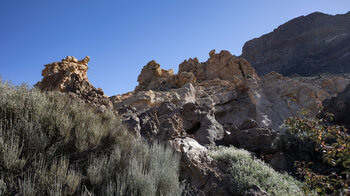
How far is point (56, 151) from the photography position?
3.48 m

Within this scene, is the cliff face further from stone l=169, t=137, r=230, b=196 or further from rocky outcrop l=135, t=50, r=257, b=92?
stone l=169, t=137, r=230, b=196

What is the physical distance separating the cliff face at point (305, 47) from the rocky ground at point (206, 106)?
4874cm

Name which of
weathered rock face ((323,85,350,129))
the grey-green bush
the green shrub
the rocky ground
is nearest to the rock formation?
the rocky ground

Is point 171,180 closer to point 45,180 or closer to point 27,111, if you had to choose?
point 45,180

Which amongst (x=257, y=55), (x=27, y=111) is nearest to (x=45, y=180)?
(x=27, y=111)

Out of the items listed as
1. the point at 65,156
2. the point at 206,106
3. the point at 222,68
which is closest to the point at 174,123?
the point at 206,106

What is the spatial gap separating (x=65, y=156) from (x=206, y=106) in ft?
23.8

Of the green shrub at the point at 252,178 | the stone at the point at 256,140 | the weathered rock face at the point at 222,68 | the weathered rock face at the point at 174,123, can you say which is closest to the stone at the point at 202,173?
the green shrub at the point at 252,178

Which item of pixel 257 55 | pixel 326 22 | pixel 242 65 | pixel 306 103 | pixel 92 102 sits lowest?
pixel 306 103

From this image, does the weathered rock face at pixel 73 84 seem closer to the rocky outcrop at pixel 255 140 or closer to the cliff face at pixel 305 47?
the rocky outcrop at pixel 255 140

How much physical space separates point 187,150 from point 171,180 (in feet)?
6.55

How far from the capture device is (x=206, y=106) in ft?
32.1

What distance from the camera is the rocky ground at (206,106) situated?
5.38 metres

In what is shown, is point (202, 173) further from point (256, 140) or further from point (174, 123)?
point (256, 140)
